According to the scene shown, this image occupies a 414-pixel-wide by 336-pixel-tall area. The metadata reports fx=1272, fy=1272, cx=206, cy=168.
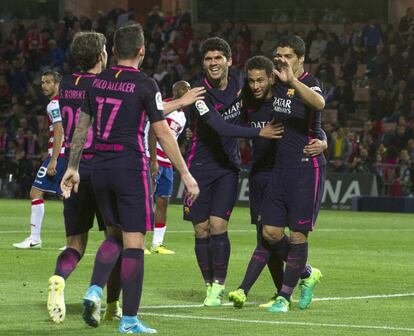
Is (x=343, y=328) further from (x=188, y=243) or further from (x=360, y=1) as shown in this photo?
(x=360, y=1)

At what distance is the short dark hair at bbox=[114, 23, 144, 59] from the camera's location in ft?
29.7

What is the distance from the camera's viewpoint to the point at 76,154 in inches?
371

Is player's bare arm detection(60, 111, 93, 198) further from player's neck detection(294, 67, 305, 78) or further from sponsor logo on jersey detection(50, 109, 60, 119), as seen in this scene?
sponsor logo on jersey detection(50, 109, 60, 119)

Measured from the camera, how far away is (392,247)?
62.0ft

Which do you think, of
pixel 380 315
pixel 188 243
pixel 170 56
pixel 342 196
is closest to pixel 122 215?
pixel 380 315

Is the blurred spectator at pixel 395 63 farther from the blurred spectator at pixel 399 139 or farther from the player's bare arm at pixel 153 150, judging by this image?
the player's bare arm at pixel 153 150

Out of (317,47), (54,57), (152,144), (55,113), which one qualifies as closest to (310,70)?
(317,47)

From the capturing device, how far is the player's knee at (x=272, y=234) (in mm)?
11078

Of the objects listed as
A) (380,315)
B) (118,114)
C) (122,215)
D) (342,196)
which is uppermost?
(118,114)

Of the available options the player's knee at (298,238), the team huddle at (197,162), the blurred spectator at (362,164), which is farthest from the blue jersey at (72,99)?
the blurred spectator at (362,164)

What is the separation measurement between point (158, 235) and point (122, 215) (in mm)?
7958

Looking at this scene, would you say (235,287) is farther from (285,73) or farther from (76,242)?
(285,73)

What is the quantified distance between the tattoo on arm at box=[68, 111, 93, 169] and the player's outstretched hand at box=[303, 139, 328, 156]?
91.4 inches

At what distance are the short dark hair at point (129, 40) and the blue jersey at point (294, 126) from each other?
222cm
